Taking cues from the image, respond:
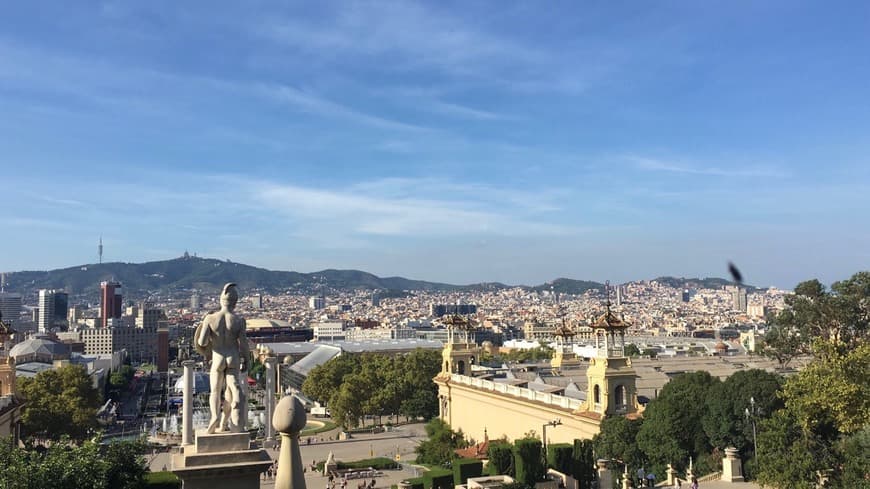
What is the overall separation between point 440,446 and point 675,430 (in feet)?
50.5

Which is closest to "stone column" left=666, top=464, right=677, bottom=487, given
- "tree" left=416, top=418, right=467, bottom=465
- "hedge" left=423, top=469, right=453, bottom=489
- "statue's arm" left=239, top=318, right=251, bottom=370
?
"hedge" left=423, top=469, right=453, bottom=489

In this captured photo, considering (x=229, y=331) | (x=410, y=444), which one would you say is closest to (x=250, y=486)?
(x=229, y=331)

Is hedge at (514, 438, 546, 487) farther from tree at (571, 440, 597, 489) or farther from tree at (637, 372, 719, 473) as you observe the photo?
tree at (637, 372, 719, 473)

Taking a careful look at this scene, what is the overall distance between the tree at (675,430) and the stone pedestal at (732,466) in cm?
149

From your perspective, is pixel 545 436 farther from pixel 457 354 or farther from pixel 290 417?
pixel 290 417

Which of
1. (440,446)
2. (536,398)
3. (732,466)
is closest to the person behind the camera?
(732,466)

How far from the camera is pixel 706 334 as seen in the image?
154 meters

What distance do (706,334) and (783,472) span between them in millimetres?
142277

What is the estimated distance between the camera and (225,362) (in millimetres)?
7945

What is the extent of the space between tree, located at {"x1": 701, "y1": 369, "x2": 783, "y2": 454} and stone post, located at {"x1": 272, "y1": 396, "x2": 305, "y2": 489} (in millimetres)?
20165

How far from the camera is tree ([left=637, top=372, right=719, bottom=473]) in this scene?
24.6 m

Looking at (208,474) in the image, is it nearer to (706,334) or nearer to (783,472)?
(783,472)

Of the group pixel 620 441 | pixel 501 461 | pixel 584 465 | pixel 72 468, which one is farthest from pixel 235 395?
pixel 620 441

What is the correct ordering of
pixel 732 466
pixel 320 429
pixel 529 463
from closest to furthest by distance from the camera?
pixel 732 466
pixel 529 463
pixel 320 429
